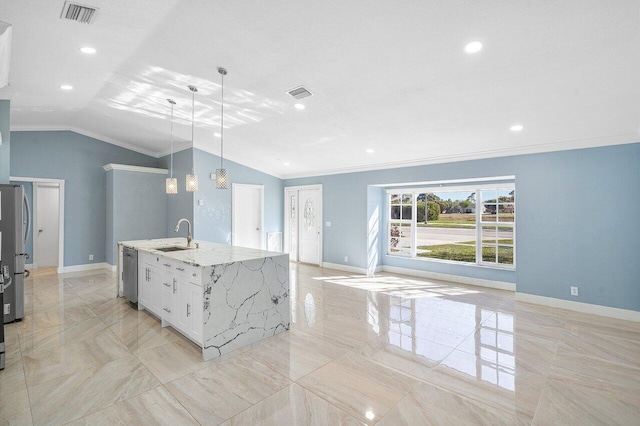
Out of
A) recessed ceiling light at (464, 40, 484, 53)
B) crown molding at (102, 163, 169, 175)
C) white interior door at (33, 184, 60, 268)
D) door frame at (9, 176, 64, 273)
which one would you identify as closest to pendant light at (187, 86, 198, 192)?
crown molding at (102, 163, 169, 175)

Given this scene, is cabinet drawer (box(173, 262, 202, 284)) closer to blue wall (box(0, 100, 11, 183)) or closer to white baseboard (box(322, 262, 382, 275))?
blue wall (box(0, 100, 11, 183))

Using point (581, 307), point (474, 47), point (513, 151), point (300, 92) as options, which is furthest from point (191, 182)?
point (581, 307)

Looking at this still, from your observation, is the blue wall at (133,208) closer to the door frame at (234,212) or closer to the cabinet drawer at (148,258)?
the door frame at (234,212)

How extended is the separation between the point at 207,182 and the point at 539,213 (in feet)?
20.2

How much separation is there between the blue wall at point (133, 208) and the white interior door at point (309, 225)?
3.30 m

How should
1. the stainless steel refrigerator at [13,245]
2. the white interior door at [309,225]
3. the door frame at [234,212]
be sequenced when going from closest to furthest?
the stainless steel refrigerator at [13,245] < the door frame at [234,212] < the white interior door at [309,225]

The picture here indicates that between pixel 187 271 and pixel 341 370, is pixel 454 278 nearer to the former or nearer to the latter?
pixel 341 370

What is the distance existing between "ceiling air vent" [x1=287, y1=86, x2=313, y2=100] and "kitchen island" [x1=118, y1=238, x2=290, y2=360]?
202cm

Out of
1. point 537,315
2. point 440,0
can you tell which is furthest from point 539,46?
point 537,315

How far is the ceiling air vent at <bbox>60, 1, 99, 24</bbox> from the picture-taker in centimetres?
259

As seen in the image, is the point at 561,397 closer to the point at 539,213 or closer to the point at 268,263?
the point at 268,263

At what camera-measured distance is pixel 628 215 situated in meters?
3.95

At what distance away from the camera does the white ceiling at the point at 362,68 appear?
2396 millimetres

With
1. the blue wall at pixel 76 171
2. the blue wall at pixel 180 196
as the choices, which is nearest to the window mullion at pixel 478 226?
the blue wall at pixel 180 196
